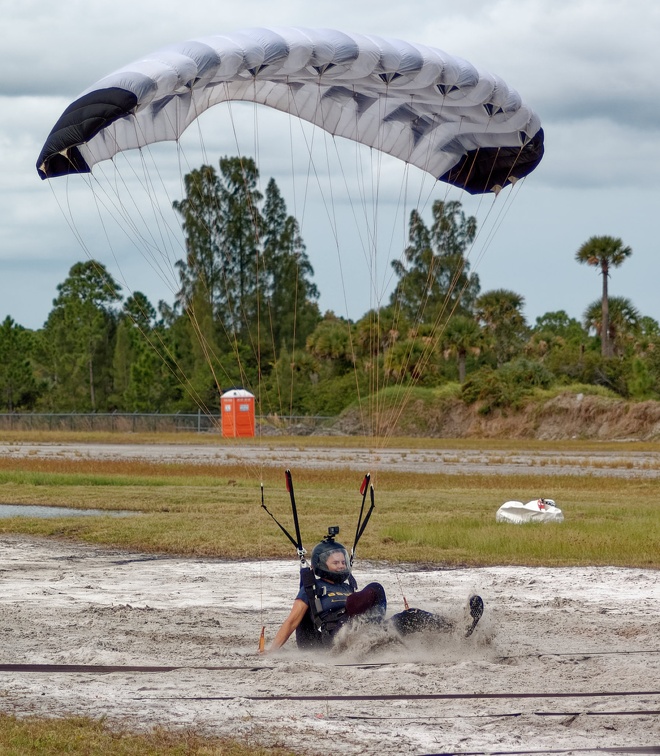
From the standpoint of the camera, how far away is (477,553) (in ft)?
54.4

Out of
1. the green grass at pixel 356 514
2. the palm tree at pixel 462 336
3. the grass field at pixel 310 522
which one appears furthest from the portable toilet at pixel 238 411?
the grass field at pixel 310 522

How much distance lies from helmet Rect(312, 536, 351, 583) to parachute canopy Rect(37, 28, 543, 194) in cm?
502

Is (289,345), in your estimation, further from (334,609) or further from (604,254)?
(334,609)

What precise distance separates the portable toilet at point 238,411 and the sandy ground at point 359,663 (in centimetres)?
4721

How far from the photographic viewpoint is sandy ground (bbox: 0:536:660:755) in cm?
741

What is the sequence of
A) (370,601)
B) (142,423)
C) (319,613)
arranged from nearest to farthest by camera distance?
(370,601) < (319,613) < (142,423)

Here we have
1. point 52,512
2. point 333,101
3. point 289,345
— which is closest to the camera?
point 333,101

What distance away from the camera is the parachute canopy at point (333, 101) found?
11555mm

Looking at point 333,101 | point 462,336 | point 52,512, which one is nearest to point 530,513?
point 333,101

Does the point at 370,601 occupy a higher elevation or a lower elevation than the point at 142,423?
lower

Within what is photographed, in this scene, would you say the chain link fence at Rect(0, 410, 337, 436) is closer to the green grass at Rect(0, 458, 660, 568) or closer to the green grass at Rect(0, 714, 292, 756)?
the green grass at Rect(0, 458, 660, 568)

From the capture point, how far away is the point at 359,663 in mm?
9422

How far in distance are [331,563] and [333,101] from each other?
6451 mm

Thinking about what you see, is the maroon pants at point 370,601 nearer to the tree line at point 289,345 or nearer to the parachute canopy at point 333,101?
the parachute canopy at point 333,101
